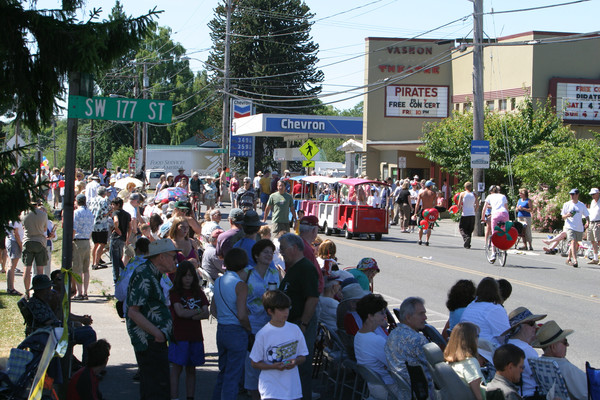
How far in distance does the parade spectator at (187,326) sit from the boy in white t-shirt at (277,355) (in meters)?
1.33

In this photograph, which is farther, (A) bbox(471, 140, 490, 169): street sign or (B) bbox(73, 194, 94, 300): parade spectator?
(A) bbox(471, 140, 490, 169): street sign

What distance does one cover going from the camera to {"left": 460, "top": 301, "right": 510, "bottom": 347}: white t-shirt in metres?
7.00

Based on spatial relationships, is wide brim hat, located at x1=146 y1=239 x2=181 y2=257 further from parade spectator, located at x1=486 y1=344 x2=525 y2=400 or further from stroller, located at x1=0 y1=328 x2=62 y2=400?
parade spectator, located at x1=486 y1=344 x2=525 y2=400

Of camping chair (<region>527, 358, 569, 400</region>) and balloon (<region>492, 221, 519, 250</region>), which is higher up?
balloon (<region>492, 221, 519, 250</region>)

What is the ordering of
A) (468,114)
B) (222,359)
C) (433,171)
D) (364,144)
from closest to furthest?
(222,359) < (468,114) < (433,171) < (364,144)

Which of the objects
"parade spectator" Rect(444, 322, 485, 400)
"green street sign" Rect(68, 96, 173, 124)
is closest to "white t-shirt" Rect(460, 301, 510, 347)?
"parade spectator" Rect(444, 322, 485, 400)

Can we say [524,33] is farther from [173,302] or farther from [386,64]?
[173,302]

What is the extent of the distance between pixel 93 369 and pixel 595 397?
433cm

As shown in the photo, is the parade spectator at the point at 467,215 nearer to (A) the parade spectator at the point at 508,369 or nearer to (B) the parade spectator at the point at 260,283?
(B) the parade spectator at the point at 260,283

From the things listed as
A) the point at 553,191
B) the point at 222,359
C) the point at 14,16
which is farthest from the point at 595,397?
the point at 553,191

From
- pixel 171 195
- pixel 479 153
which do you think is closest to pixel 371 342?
pixel 171 195

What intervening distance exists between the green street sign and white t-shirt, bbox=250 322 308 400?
89.2 inches

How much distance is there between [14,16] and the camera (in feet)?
18.5

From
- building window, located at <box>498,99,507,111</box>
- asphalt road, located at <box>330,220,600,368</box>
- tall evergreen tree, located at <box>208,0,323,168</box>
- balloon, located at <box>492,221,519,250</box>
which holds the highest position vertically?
tall evergreen tree, located at <box>208,0,323,168</box>
